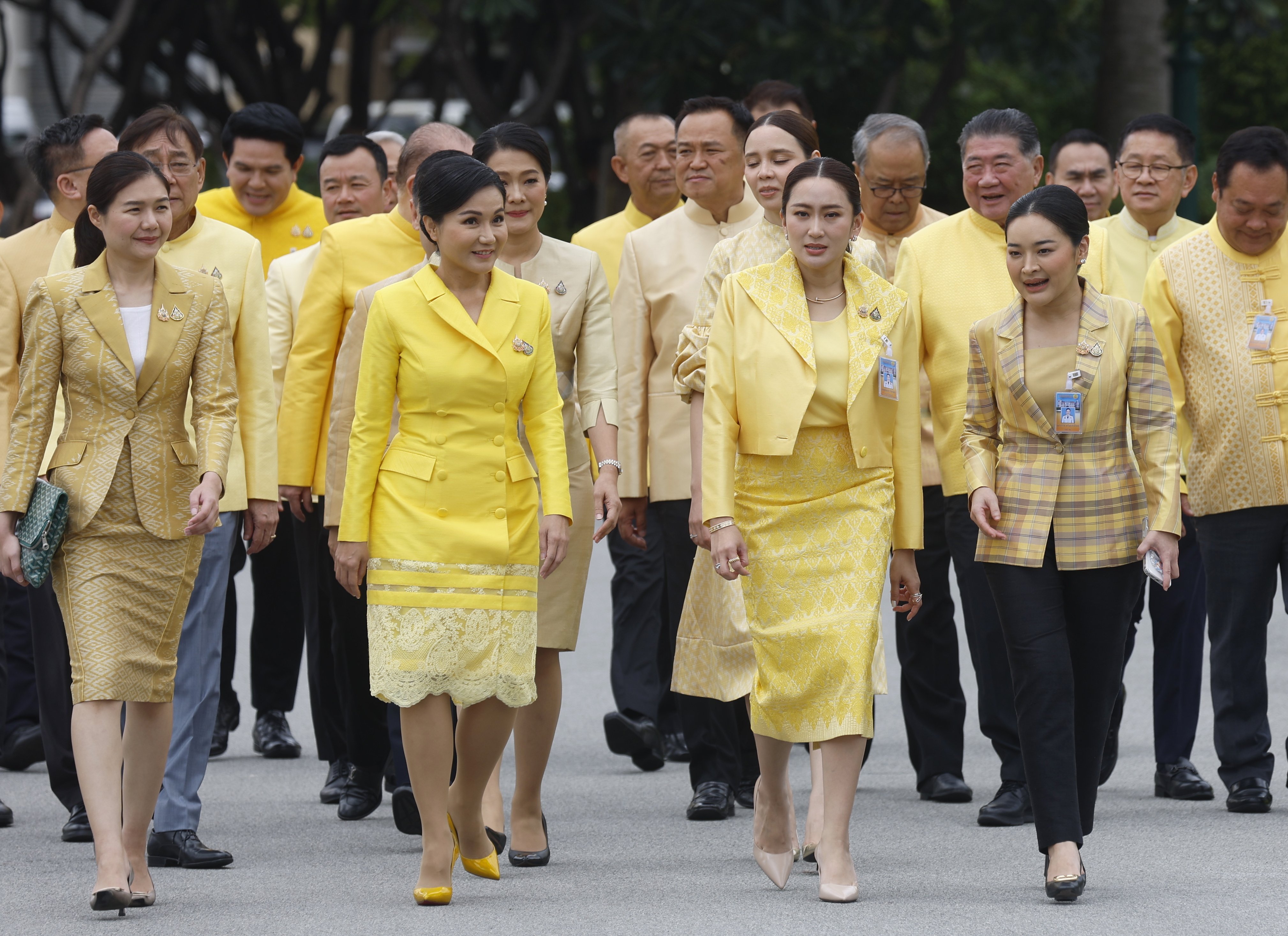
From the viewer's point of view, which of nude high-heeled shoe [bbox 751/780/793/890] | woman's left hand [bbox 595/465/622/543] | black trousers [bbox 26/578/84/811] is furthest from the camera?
black trousers [bbox 26/578/84/811]

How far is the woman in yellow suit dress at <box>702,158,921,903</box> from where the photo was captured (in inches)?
236

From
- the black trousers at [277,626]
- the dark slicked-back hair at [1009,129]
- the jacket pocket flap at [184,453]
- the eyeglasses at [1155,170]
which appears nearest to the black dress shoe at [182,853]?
the jacket pocket flap at [184,453]

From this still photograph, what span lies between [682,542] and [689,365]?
0.96m

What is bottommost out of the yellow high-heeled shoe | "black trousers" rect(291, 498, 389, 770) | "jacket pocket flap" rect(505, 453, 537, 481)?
→ the yellow high-heeled shoe

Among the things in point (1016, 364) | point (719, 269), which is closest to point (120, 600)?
point (719, 269)

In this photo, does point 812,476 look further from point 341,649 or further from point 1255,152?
point 1255,152

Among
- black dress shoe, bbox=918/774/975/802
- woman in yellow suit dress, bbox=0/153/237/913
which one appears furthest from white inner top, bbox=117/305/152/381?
black dress shoe, bbox=918/774/975/802

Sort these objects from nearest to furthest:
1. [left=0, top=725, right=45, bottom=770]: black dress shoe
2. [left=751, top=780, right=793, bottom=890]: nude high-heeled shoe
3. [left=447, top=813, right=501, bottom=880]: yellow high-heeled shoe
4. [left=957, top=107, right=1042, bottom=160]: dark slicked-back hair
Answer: [left=751, top=780, right=793, bottom=890]: nude high-heeled shoe < [left=447, top=813, right=501, bottom=880]: yellow high-heeled shoe < [left=957, top=107, right=1042, bottom=160]: dark slicked-back hair < [left=0, top=725, right=45, bottom=770]: black dress shoe

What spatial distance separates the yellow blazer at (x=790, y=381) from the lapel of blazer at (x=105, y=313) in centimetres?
167

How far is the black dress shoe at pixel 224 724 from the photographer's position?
8.78 metres

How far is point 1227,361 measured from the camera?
7.33 metres

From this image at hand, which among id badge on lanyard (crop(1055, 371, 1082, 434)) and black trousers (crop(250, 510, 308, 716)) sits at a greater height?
id badge on lanyard (crop(1055, 371, 1082, 434))

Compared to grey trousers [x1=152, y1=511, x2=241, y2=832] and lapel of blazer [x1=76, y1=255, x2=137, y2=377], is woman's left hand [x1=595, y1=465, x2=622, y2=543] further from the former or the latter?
lapel of blazer [x1=76, y1=255, x2=137, y2=377]

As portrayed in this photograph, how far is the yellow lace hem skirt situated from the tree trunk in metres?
12.3
